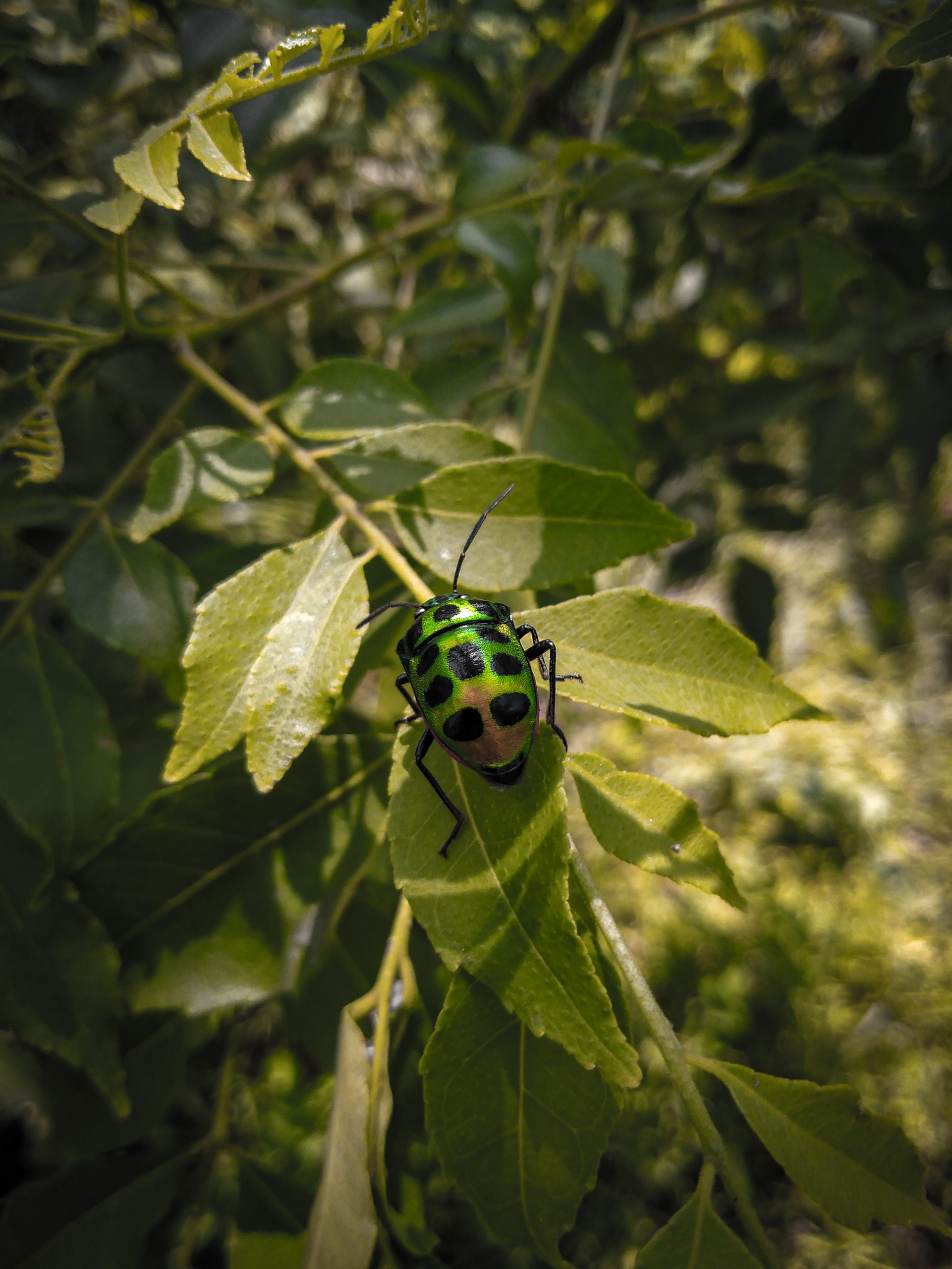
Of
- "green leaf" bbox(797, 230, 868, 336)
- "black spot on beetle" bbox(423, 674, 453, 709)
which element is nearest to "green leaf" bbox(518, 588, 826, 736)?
"black spot on beetle" bbox(423, 674, 453, 709)

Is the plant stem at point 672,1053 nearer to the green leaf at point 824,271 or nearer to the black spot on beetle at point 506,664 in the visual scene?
the black spot on beetle at point 506,664

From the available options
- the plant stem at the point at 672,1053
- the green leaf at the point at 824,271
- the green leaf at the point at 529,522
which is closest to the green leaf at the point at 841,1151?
the plant stem at the point at 672,1053

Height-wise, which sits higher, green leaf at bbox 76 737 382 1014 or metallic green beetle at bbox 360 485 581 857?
metallic green beetle at bbox 360 485 581 857

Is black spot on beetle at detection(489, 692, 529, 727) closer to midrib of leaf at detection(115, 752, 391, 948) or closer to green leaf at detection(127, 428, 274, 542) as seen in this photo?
midrib of leaf at detection(115, 752, 391, 948)

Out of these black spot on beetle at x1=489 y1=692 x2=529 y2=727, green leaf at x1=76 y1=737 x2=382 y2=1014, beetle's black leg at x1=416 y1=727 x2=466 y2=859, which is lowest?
green leaf at x1=76 y1=737 x2=382 y2=1014

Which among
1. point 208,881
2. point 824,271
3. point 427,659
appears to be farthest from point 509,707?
point 824,271

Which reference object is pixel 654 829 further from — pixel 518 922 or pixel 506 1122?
pixel 506 1122

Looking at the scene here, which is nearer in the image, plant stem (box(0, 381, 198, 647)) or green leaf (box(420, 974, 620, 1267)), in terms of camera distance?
green leaf (box(420, 974, 620, 1267))
